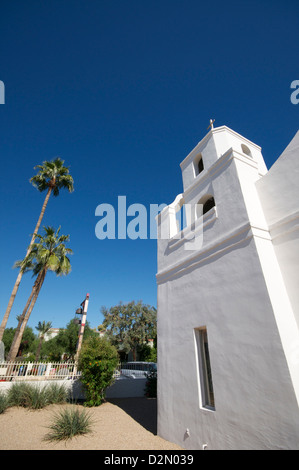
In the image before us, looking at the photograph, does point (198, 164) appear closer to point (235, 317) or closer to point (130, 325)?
point (235, 317)

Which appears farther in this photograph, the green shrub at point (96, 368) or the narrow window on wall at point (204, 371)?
the green shrub at point (96, 368)

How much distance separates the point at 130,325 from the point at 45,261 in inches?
753

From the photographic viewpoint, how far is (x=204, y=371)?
4.93 meters

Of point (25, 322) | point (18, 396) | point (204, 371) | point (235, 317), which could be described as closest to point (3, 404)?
point (18, 396)

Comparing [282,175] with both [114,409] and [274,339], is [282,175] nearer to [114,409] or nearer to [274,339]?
[274,339]

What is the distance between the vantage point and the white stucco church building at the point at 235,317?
11.3 ft

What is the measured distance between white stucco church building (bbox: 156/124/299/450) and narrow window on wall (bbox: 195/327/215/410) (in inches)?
0.9

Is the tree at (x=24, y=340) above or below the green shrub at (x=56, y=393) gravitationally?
above

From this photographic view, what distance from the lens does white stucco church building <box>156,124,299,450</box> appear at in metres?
3.44

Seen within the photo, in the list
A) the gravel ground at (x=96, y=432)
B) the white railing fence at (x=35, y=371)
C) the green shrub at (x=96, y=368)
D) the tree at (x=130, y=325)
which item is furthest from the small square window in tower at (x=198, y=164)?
the tree at (x=130, y=325)

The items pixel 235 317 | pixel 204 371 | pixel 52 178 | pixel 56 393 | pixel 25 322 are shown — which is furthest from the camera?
pixel 52 178

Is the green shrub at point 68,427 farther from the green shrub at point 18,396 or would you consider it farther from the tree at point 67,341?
the tree at point 67,341

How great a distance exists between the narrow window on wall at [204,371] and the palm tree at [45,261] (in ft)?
40.4

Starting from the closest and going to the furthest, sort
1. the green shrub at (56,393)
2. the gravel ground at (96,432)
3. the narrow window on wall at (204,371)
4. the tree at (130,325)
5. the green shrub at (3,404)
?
the narrow window on wall at (204,371), the gravel ground at (96,432), the green shrub at (3,404), the green shrub at (56,393), the tree at (130,325)
